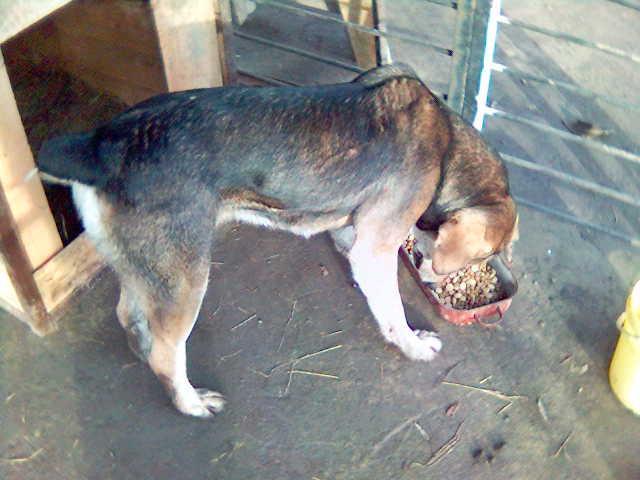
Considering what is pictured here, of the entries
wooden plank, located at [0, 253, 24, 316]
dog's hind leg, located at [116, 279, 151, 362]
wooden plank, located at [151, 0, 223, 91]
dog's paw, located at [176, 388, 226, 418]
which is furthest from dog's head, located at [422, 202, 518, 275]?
wooden plank, located at [0, 253, 24, 316]

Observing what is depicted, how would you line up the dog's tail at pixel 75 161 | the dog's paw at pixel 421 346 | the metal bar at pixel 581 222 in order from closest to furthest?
the dog's tail at pixel 75 161, the dog's paw at pixel 421 346, the metal bar at pixel 581 222

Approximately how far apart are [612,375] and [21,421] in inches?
113

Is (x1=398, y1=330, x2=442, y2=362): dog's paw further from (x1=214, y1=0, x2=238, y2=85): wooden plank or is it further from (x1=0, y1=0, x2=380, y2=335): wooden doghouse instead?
(x1=214, y1=0, x2=238, y2=85): wooden plank

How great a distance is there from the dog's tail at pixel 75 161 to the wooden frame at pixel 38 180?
502 mm

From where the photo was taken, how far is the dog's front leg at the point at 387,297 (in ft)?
11.5

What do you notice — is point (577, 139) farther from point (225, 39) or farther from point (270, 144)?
point (225, 39)

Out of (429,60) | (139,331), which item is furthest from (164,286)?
(429,60)

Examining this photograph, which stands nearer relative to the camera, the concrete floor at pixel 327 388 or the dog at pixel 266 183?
the dog at pixel 266 183

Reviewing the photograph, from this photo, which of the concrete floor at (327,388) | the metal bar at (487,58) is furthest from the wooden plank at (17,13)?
the metal bar at (487,58)

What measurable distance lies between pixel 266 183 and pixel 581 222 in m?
2.17

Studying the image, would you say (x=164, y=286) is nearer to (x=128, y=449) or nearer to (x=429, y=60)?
(x=128, y=449)

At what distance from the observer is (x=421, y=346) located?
3.82 metres

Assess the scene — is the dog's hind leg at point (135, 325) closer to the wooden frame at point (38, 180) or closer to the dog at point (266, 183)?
the dog at point (266, 183)

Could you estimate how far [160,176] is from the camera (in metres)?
2.92
